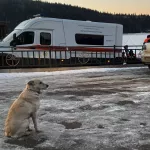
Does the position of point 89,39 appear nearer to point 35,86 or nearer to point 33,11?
point 35,86

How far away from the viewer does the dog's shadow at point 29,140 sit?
17.3 feet

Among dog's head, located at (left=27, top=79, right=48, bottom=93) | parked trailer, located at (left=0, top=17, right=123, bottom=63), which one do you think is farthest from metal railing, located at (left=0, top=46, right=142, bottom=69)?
dog's head, located at (left=27, top=79, right=48, bottom=93)

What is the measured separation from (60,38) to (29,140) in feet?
52.4

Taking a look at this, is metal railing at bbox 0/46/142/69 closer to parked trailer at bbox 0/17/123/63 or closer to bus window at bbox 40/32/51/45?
parked trailer at bbox 0/17/123/63

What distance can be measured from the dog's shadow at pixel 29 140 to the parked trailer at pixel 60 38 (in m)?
13.1

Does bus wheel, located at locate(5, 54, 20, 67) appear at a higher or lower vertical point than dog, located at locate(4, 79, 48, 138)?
lower


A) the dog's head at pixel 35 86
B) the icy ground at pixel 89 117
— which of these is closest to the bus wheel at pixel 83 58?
the icy ground at pixel 89 117

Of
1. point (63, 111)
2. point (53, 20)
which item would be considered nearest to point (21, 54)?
point (53, 20)

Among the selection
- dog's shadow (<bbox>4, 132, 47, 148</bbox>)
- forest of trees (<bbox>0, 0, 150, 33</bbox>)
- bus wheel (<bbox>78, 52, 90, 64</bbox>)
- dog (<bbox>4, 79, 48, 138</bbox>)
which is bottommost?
bus wheel (<bbox>78, 52, 90, 64</bbox>)

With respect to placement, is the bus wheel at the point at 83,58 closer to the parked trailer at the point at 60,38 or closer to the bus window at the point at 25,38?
the parked trailer at the point at 60,38

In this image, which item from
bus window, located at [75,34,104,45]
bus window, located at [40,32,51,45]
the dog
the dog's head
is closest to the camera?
the dog

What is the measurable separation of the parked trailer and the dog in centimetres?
1284

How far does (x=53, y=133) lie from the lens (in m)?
5.83

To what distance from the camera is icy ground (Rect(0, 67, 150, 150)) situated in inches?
208
